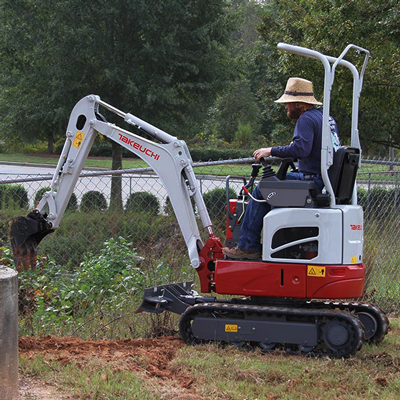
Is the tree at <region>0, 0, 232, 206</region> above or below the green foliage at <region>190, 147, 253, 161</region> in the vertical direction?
above

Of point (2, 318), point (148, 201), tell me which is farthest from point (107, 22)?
point (2, 318)

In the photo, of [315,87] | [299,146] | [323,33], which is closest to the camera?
[299,146]

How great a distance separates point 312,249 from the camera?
6.11 meters

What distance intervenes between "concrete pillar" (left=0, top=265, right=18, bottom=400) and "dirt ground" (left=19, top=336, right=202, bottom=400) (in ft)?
0.76

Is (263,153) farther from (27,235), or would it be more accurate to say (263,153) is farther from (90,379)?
(27,235)

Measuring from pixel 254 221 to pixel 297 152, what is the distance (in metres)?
0.77

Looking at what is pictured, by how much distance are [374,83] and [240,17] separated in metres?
6.13

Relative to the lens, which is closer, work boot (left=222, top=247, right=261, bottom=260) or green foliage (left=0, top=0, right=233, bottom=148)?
work boot (left=222, top=247, right=261, bottom=260)

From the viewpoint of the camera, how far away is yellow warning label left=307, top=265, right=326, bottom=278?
19.7ft

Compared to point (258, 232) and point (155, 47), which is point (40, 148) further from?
point (258, 232)

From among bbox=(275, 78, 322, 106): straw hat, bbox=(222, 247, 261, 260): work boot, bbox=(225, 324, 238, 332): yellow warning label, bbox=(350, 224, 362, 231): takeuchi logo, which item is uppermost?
bbox=(275, 78, 322, 106): straw hat

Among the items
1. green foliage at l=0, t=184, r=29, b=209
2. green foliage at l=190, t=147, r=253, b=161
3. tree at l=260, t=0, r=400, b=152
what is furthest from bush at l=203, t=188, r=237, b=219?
green foliage at l=190, t=147, r=253, b=161

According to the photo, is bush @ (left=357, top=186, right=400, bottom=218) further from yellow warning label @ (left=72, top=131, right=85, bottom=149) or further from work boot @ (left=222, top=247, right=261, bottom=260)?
yellow warning label @ (left=72, top=131, right=85, bottom=149)

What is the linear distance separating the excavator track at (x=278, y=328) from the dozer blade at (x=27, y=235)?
1933mm
